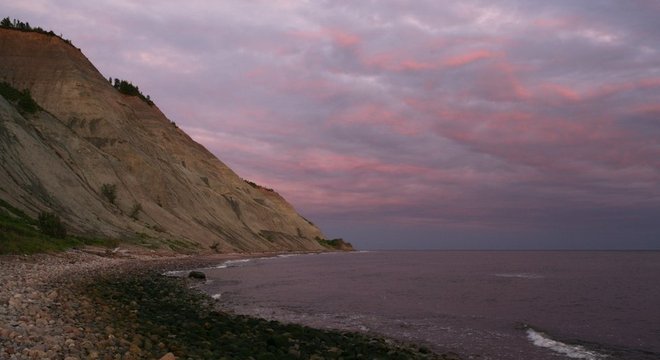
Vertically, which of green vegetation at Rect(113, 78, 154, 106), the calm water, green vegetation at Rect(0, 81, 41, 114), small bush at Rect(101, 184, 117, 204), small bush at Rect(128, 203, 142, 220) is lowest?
the calm water

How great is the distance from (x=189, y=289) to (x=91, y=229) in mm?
27347

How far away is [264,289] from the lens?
42375mm

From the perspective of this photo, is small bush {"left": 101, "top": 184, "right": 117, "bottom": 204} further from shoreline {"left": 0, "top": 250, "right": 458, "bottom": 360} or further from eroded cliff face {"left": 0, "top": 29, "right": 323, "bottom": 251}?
shoreline {"left": 0, "top": 250, "right": 458, "bottom": 360}

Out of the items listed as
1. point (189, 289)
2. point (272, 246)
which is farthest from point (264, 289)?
point (272, 246)

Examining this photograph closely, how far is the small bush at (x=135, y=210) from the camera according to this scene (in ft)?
245

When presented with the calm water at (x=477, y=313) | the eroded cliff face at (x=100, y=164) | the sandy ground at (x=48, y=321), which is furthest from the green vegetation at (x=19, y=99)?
the sandy ground at (x=48, y=321)

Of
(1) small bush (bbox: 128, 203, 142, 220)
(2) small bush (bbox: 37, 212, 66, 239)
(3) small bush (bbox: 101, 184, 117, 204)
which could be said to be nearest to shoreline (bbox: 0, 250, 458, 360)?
(2) small bush (bbox: 37, 212, 66, 239)

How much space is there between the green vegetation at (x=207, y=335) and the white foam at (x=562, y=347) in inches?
250

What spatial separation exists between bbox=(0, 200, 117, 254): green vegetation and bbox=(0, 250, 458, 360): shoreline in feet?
10.1

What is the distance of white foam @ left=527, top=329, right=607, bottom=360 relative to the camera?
20.9 m

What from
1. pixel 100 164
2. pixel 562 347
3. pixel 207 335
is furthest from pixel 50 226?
pixel 562 347

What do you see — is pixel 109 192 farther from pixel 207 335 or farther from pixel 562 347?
pixel 562 347

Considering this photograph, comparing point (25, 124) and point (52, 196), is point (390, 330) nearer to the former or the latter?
point (52, 196)

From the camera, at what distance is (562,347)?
22375mm
